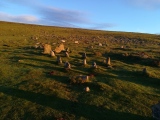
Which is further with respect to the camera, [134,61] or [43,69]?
[134,61]

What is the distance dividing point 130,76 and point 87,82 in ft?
29.6

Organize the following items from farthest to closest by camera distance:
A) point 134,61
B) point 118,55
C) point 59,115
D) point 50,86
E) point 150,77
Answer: point 118,55 → point 134,61 → point 150,77 → point 50,86 → point 59,115

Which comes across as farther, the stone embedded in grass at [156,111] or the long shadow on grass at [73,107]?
the long shadow on grass at [73,107]

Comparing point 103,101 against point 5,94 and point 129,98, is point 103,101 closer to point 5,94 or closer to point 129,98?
point 129,98

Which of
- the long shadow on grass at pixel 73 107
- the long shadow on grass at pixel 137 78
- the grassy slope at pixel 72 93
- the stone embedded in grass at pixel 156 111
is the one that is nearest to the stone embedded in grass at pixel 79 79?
the grassy slope at pixel 72 93

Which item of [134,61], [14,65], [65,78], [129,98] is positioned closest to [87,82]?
[65,78]

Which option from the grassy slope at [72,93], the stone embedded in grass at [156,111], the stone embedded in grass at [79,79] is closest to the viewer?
the stone embedded in grass at [156,111]

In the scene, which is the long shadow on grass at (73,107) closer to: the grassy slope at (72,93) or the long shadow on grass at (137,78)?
the grassy slope at (72,93)

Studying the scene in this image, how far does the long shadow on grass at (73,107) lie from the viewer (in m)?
26.6

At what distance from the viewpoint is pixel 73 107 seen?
28.3m

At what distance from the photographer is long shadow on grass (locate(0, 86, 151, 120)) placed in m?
26.6

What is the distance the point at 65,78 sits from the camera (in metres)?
37.1

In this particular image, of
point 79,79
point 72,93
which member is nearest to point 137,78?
point 79,79

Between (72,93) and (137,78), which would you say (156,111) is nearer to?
(72,93)
